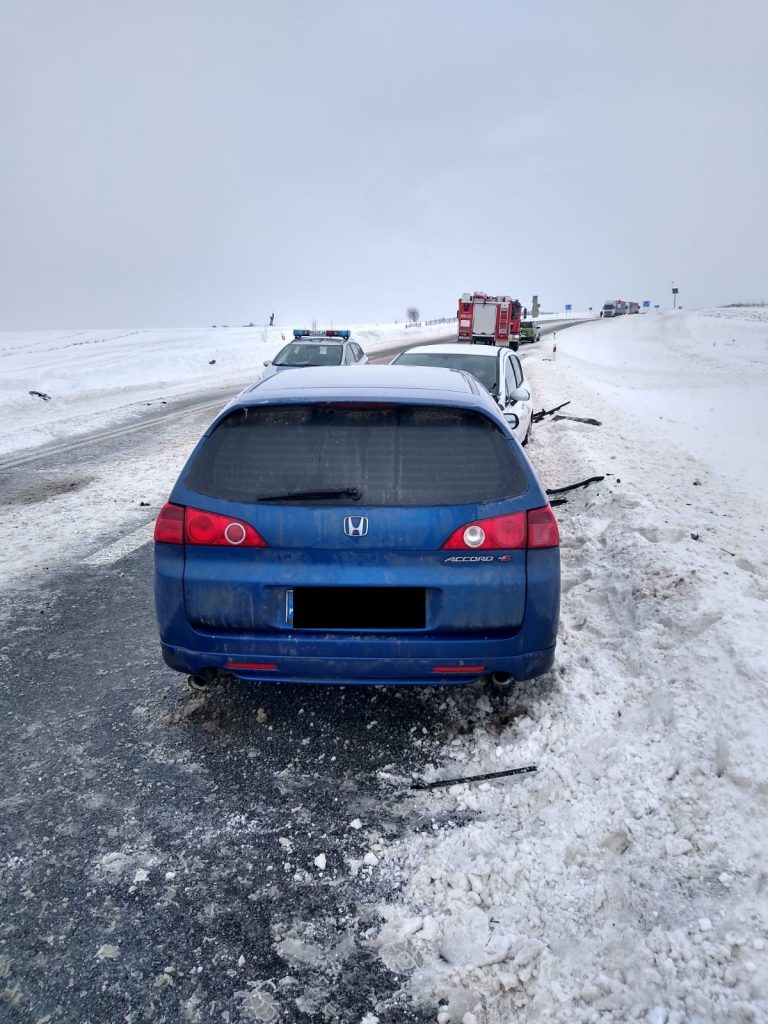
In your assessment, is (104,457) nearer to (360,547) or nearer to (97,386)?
(360,547)

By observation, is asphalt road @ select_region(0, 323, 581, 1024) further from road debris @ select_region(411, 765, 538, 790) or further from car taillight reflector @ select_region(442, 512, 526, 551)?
car taillight reflector @ select_region(442, 512, 526, 551)

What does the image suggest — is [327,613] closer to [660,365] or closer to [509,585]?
[509,585]

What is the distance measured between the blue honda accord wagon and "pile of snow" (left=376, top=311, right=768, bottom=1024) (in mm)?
546

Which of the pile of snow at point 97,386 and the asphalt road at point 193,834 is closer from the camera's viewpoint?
the asphalt road at point 193,834

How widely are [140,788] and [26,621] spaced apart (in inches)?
88.3

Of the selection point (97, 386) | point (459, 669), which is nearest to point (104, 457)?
point (459, 669)

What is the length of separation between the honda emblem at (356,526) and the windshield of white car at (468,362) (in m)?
5.92

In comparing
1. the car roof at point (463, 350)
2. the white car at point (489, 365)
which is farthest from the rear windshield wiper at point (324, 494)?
the car roof at point (463, 350)

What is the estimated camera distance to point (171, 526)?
123 inches

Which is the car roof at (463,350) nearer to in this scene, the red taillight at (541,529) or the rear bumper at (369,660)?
the red taillight at (541,529)

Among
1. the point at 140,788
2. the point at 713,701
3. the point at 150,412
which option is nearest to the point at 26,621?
the point at 140,788

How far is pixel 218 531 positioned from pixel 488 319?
103 ft

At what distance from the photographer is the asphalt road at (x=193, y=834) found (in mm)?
2143

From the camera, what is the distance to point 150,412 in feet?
50.7
